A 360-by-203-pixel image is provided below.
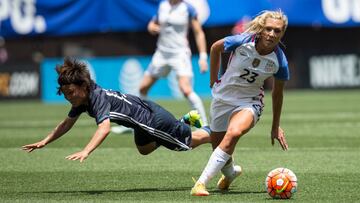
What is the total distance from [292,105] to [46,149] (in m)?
10.5

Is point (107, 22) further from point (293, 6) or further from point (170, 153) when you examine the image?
point (170, 153)

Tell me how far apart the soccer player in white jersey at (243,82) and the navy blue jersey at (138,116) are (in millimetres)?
427

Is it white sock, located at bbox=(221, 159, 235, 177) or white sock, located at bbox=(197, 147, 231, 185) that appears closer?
white sock, located at bbox=(197, 147, 231, 185)


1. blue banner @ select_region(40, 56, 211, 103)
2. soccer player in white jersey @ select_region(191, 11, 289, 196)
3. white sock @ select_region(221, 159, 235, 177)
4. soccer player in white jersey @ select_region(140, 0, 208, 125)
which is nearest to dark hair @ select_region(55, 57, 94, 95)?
soccer player in white jersey @ select_region(191, 11, 289, 196)

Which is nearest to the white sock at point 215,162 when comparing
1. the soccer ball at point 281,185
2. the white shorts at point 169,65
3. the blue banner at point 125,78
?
the soccer ball at point 281,185

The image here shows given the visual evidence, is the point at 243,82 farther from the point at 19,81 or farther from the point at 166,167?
the point at 19,81

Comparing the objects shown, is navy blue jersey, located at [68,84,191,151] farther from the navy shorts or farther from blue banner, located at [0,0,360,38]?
blue banner, located at [0,0,360,38]

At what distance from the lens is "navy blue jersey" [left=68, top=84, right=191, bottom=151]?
8180 mm

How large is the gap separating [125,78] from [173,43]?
12.2 meters

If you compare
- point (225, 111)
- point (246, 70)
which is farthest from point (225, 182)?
point (246, 70)

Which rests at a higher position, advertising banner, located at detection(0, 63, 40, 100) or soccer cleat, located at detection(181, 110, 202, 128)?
soccer cleat, located at detection(181, 110, 202, 128)

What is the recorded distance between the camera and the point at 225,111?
834 centimetres

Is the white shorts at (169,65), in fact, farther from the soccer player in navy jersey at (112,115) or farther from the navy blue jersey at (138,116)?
the navy blue jersey at (138,116)

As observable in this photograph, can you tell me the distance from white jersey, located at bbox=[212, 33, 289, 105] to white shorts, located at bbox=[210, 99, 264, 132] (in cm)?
5
